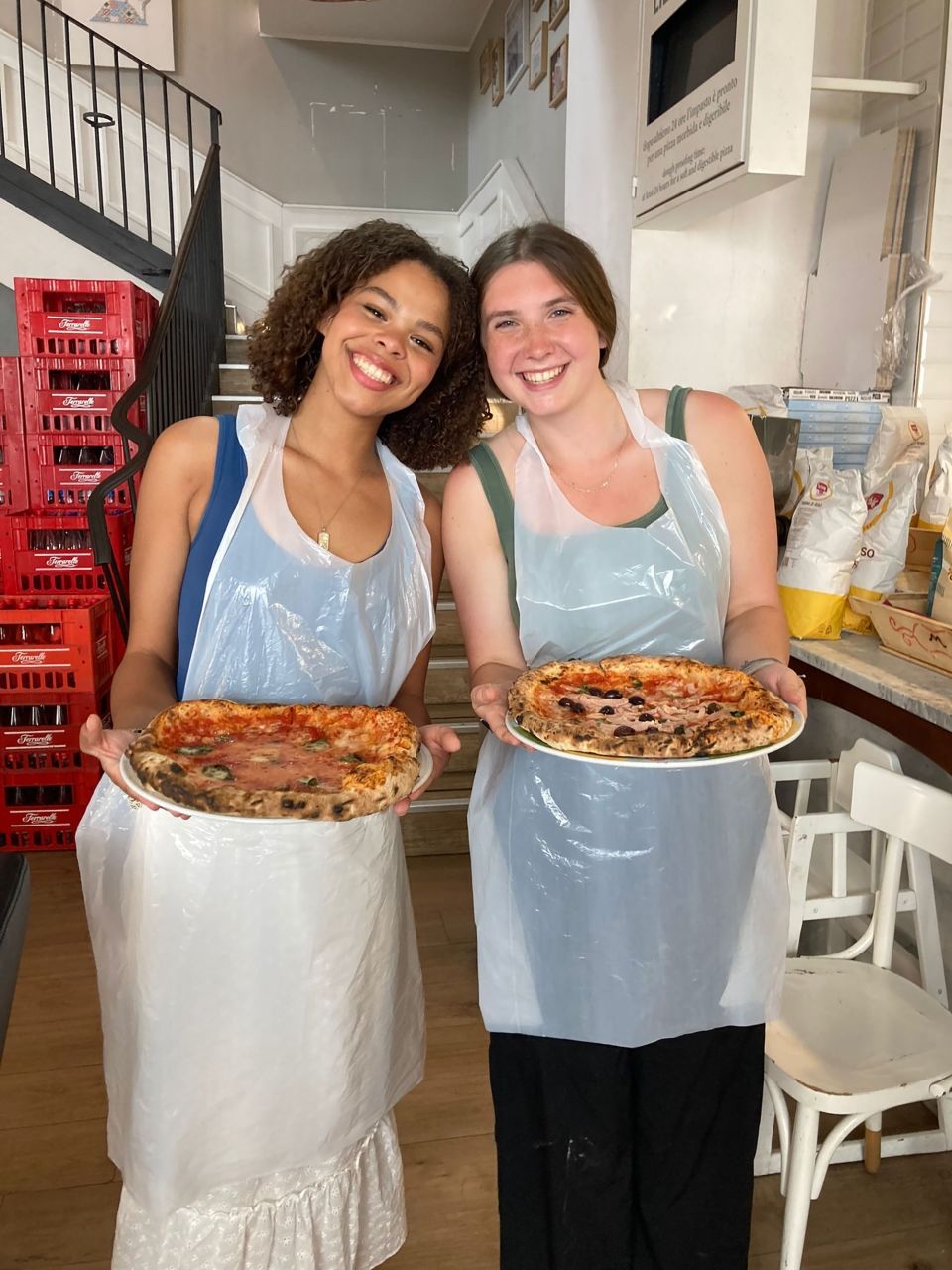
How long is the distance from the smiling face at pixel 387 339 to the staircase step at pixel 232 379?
356 cm

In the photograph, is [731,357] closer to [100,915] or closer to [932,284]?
[932,284]

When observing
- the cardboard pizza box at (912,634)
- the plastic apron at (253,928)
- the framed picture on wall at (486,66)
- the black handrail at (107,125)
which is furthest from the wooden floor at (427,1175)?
the framed picture on wall at (486,66)

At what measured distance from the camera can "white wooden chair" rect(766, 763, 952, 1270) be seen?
1360 millimetres

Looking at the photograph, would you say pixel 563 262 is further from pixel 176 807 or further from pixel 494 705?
pixel 176 807

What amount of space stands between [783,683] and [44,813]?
279 centimetres

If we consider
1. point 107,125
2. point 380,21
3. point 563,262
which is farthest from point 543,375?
point 380,21

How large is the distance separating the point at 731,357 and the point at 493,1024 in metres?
2.06

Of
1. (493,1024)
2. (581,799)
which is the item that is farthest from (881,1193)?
(581,799)

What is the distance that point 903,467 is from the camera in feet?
6.80

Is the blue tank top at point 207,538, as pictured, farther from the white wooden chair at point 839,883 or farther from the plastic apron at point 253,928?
the white wooden chair at point 839,883

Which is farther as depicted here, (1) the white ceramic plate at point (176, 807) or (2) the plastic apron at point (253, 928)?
(2) the plastic apron at point (253, 928)

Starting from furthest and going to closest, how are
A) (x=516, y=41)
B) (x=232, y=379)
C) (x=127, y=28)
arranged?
(x=127, y=28) → (x=516, y=41) → (x=232, y=379)

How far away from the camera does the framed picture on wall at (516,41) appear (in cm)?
500

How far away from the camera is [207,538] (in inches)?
49.4
